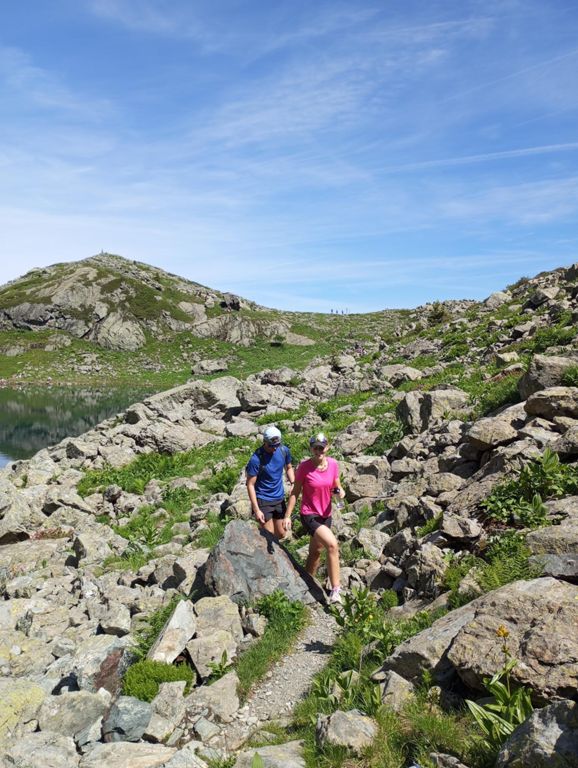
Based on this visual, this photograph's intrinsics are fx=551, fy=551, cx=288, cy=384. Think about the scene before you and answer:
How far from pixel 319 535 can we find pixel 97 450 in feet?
68.0

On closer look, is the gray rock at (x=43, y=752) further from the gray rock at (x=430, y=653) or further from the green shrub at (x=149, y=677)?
the gray rock at (x=430, y=653)

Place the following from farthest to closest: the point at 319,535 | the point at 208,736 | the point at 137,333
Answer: the point at 137,333, the point at 319,535, the point at 208,736

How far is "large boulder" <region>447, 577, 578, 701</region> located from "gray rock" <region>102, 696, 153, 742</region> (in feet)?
14.5

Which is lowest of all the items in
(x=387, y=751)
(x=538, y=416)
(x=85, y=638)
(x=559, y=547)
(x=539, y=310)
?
(x=85, y=638)

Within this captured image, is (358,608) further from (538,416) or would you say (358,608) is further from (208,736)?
(538,416)

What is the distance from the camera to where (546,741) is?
4.76 metres

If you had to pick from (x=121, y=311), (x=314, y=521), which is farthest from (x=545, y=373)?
(x=121, y=311)

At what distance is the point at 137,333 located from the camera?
390 feet

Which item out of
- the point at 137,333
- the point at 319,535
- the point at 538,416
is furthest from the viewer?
the point at 137,333

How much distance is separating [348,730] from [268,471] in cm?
613

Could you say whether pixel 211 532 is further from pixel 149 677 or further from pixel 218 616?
pixel 149 677

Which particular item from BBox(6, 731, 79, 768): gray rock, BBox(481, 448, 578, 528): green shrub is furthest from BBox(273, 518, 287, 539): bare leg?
BBox(6, 731, 79, 768): gray rock

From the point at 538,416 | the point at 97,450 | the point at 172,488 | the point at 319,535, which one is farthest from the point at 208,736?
the point at 97,450

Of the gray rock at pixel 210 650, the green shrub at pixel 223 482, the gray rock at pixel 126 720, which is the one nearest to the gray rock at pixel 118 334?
the green shrub at pixel 223 482
